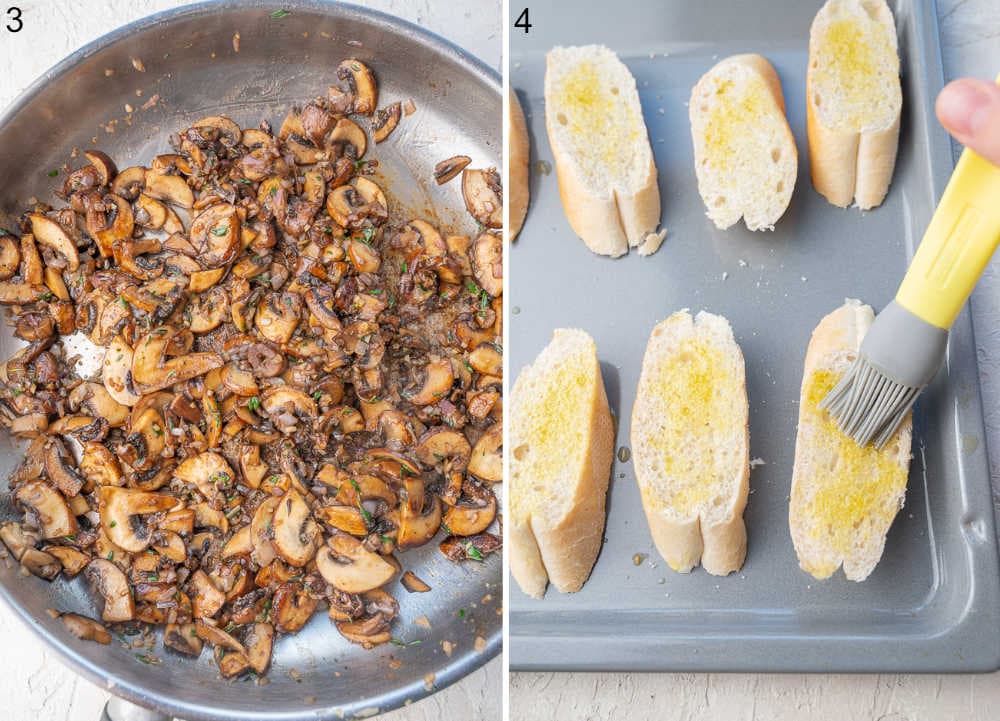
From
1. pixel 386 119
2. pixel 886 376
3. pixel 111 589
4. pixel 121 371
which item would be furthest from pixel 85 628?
pixel 886 376

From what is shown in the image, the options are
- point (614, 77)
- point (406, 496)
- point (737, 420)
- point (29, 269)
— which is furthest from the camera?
point (29, 269)

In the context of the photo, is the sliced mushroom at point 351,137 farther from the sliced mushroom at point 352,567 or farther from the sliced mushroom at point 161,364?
the sliced mushroom at point 352,567

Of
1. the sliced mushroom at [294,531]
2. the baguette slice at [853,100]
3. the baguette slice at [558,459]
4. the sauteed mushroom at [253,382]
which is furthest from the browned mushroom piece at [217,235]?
the baguette slice at [853,100]

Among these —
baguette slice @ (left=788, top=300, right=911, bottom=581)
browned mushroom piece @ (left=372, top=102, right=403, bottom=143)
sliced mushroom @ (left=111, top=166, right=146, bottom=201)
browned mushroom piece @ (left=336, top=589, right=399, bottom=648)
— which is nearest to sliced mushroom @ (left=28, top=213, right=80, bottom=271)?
sliced mushroom @ (left=111, top=166, right=146, bottom=201)

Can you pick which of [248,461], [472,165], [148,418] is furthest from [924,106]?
[148,418]

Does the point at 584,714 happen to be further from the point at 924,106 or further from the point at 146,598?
the point at 924,106

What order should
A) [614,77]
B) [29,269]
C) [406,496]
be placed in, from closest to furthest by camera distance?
[614,77] < [406,496] < [29,269]

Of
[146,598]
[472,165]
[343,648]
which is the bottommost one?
[343,648]
